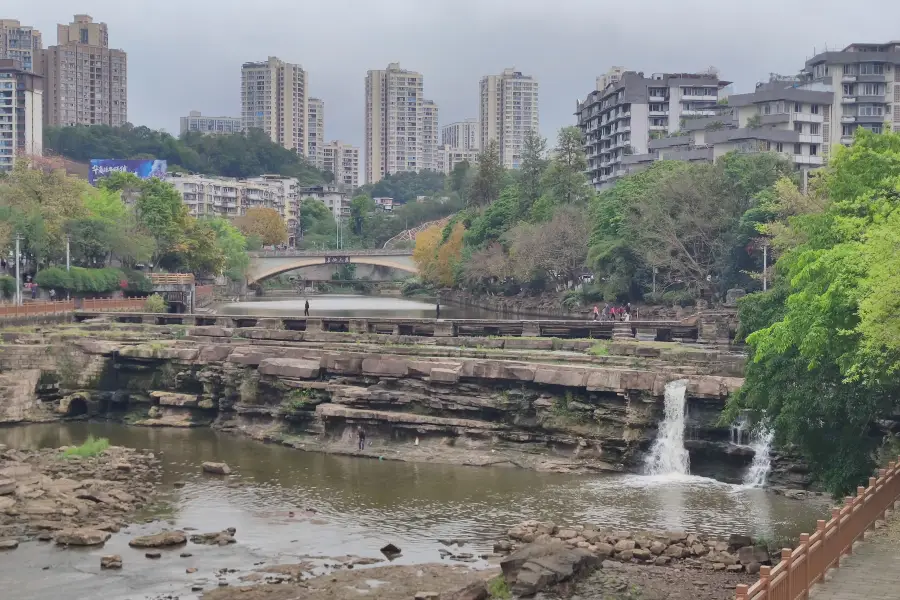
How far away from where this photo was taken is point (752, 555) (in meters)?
26.8

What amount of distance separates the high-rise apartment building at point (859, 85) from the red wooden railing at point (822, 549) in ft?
297

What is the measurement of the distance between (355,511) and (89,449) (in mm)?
→ 11828

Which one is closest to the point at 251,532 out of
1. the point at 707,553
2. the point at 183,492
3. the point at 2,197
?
the point at 183,492

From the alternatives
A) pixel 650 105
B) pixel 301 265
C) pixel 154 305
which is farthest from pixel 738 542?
pixel 301 265

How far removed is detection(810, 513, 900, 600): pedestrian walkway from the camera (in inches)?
731

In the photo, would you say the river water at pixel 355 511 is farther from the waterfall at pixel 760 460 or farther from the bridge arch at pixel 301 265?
the bridge arch at pixel 301 265

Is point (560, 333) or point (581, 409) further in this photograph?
point (560, 333)

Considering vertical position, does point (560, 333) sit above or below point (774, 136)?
below

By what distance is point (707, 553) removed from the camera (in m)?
27.5

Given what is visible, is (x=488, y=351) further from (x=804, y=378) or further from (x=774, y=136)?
(x=774, y=136)

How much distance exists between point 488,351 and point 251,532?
1996 cm

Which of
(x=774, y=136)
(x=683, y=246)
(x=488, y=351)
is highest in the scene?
(x=774, y=136)

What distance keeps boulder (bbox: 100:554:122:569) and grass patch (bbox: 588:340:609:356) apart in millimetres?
24142

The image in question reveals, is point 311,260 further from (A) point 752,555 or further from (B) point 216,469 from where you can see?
(A) point 752,555
